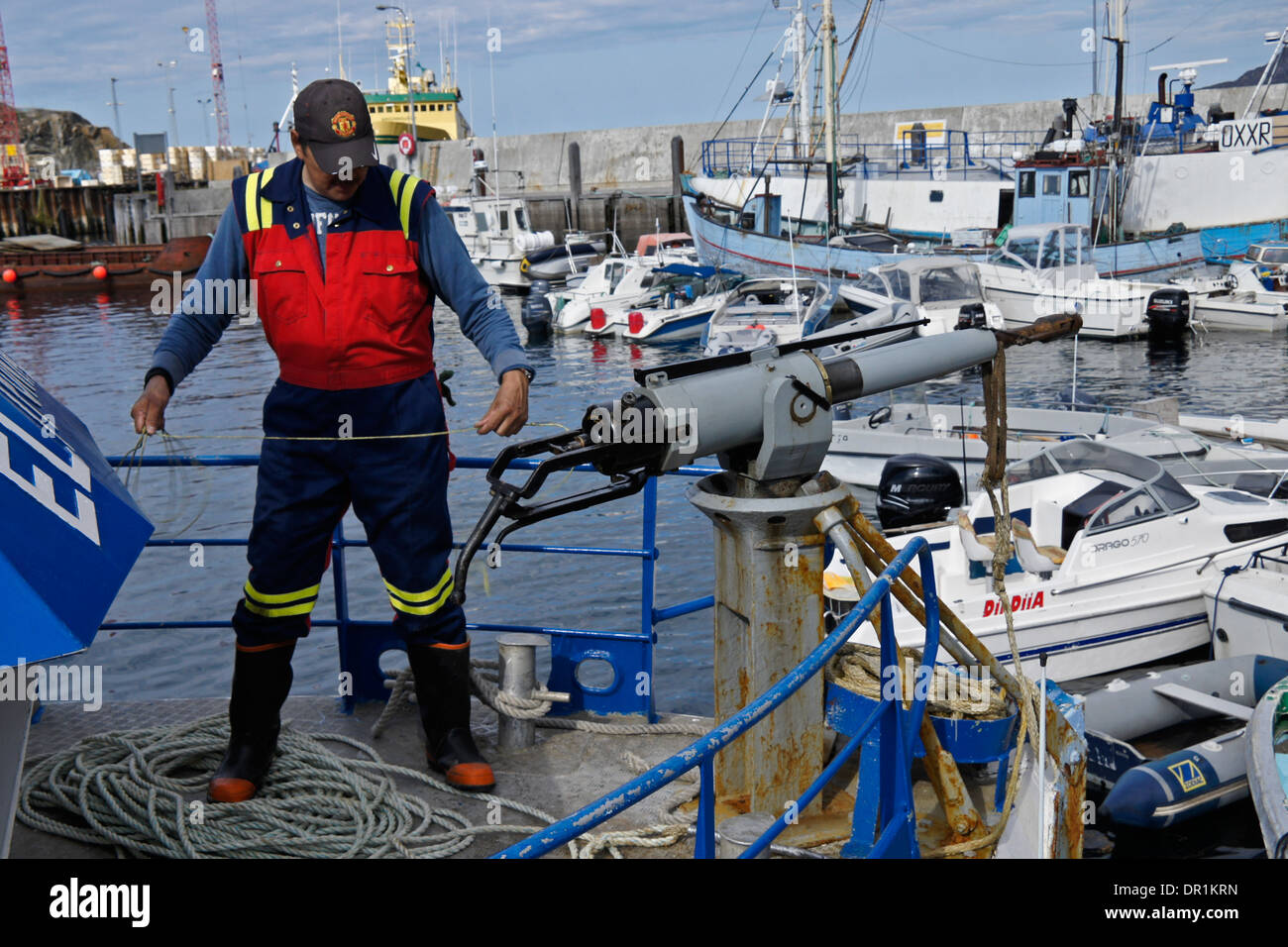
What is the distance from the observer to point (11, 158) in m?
67.6

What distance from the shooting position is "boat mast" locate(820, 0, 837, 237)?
107ft

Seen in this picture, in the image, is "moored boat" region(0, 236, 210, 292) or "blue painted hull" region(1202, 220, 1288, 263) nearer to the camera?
"blue painted hull" region(1202, 220, 1288, 263)

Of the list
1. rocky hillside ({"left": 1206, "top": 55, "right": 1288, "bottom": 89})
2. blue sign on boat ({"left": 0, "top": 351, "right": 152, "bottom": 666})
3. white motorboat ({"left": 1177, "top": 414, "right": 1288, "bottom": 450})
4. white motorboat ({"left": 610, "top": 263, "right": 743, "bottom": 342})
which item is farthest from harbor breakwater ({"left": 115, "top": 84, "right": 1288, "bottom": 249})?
blue sign on boat ({"left": 0, "top": 351, "right": 152, "bottom": 666})

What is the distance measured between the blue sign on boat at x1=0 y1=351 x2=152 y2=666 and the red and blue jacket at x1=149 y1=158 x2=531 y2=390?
A: 1.12 m

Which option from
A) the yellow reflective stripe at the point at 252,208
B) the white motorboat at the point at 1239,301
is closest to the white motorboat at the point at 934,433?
the yellow reflective stripe at the point at 252,208

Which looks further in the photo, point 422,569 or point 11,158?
point 11,158

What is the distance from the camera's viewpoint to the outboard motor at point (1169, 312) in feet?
87.9

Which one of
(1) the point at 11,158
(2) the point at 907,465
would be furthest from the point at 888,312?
(1) the point at 11,158

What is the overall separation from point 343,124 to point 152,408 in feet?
3.45

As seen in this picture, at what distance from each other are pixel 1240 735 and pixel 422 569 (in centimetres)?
621

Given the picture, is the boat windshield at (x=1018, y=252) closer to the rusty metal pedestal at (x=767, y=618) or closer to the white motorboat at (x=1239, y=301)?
the white motorboat at (x=1239, y=301)

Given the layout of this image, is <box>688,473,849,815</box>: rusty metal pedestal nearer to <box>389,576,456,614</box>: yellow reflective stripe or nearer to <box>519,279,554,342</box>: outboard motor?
<box>389,576,456,614</box>: yellow reflective stripe

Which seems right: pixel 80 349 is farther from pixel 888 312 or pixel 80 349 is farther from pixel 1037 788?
pixel 1037 788

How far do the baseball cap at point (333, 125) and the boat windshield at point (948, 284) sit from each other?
69.1ft
